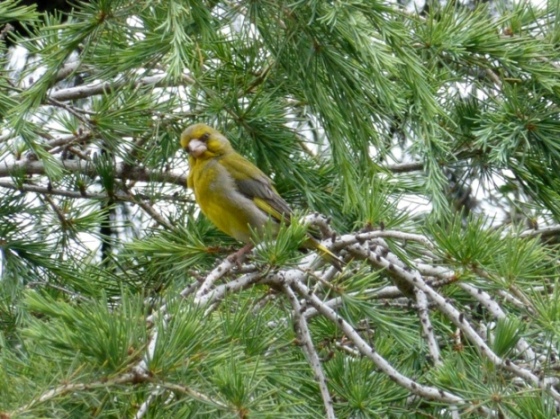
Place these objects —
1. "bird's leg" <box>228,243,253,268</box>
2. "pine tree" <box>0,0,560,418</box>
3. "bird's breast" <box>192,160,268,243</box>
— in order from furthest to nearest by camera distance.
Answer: "bird's breast" <box>192,160,268,243</box> < "bird's leg" <box>228,243,253,268</box> < "pine tree" <box>0,0,560,418</box>

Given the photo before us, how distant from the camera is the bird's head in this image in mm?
3930

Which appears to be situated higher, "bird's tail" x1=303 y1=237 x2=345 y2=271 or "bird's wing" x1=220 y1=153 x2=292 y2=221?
"bird's wing" x1=220 y1=153 x2=292 y2=221

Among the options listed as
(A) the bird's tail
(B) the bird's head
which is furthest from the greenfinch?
(A) the bird's tail

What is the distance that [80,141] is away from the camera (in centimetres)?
398

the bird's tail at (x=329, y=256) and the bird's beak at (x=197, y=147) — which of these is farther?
the bird's beak at (x=197, y=147)

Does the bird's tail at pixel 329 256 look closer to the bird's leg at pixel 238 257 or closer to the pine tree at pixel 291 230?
the pine tree at pixel 291 230

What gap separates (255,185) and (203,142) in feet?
0.84

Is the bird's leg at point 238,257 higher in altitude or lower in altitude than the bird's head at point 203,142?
lower

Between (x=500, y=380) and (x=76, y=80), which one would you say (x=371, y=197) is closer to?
(x=500, y=380)

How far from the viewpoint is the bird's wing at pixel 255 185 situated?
3.93 meters

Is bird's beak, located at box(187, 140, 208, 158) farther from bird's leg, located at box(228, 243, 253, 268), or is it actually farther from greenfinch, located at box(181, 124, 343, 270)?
bird's leg, located at box(228, 243, 253, 268)

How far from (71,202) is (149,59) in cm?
133

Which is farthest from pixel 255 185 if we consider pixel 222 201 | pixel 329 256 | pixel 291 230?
pixel 291 230

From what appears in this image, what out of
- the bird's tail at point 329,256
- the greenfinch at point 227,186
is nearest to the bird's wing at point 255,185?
the greenfinch at point 227,186
